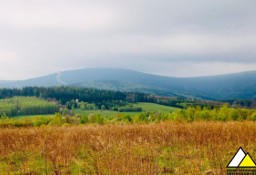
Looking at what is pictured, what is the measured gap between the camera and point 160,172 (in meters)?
7.86

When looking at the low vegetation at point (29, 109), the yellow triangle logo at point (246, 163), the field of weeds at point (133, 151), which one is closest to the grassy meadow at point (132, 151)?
the field of weeds at point (133, 151)

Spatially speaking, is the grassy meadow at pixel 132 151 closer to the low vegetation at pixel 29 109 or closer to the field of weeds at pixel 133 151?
the field of weeds at pixel 133 151

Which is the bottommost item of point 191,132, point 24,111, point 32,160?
point 24,111

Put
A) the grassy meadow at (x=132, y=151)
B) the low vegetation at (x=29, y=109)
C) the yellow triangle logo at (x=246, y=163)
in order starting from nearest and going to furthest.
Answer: the yellow triangle logo at (x=246, y=163) → the grassy meadow at (x=132, y=151) → the low vegetation at (x=29, y=109)

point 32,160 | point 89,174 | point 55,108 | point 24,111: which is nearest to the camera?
point 89,174

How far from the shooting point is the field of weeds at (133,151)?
7.85 m

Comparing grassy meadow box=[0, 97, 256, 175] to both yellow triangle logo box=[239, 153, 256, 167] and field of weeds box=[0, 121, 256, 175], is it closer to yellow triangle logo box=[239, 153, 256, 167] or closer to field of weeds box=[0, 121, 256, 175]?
field of weeds box=[0, 121, 256, 175]

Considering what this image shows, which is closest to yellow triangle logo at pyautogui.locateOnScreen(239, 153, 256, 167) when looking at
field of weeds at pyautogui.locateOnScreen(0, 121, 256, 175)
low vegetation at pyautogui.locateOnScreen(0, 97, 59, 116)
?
field of weeds at pyautogui.locateOnScreen(0, 121, 256, 175)

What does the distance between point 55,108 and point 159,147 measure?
135 meters

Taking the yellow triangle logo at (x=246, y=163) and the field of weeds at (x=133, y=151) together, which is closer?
the yellow triangle logo at (x=246, y=163)

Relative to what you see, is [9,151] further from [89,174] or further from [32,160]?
[89,174]

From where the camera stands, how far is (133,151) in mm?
9906

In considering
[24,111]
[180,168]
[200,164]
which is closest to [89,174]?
[180,168]

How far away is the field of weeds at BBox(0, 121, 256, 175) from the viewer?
309 inches
